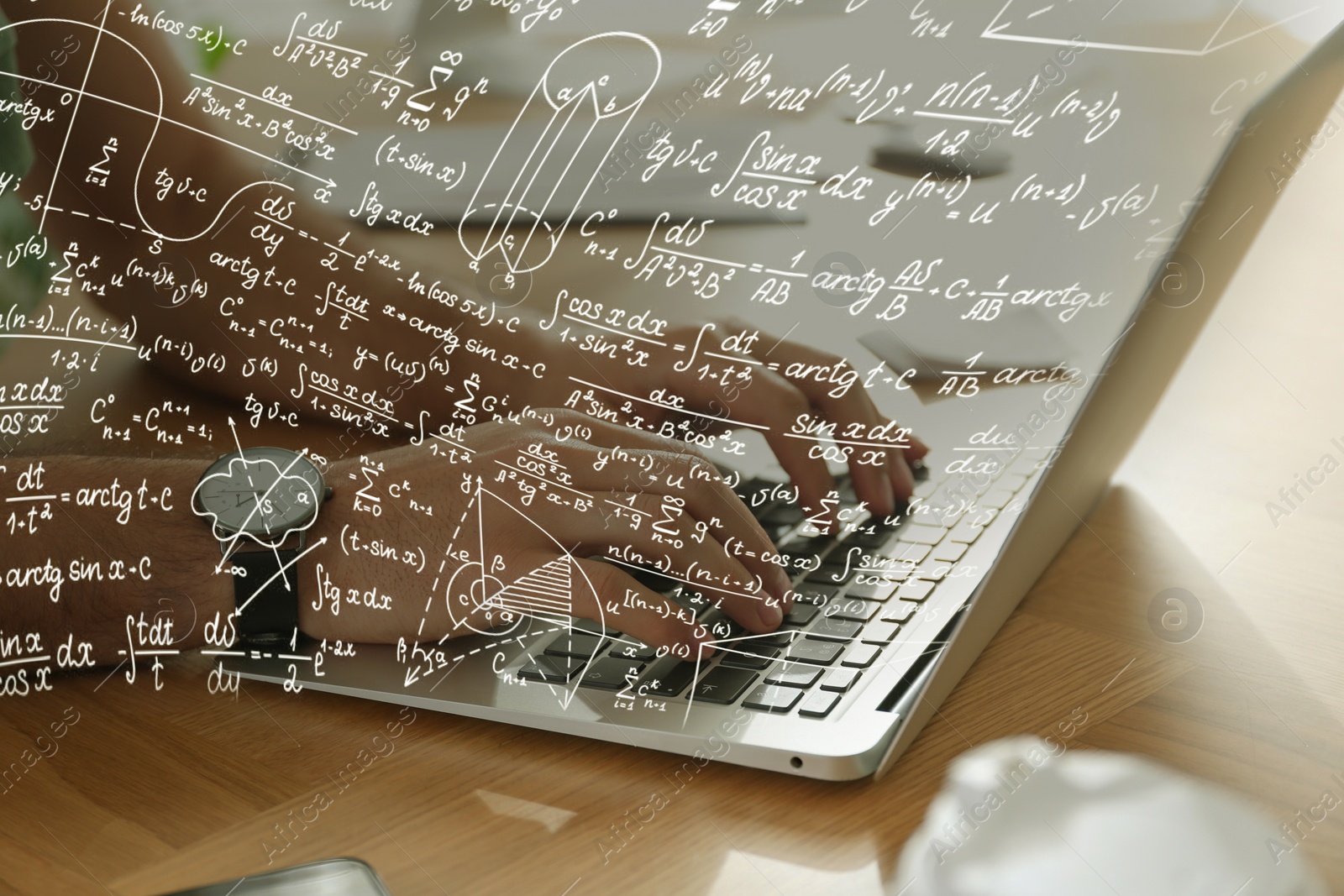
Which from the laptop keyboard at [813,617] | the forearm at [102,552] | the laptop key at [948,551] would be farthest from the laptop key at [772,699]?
the forearm at [102,552]

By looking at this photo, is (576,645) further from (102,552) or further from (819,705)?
(102,552)

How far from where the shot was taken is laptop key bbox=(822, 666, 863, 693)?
0.32 metres

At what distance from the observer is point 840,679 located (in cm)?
33

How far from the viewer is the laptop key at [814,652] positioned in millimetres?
342

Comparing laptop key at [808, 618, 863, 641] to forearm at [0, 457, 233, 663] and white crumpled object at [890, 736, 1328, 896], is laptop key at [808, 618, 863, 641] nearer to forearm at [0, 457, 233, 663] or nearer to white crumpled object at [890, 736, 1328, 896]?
white crumpled object at [890, 736, 1328, 896]

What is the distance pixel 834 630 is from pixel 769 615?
3 centimetres

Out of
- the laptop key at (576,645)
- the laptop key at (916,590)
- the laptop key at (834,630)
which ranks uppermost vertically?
the laptop key at (916,590)

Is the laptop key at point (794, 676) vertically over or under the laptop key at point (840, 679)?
under

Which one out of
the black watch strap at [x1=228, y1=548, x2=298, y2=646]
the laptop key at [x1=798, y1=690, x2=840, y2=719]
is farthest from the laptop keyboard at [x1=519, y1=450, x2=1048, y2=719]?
the black watch strap at [x1=228, y1=548, x2=298, y2=646]

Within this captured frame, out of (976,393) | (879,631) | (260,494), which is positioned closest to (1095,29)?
(976,393)

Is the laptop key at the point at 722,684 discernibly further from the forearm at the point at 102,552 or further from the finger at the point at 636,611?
the forearm at the point at 102,552

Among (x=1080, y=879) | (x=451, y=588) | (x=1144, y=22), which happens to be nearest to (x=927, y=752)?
(x=1080, y=879)

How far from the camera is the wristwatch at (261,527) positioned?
380 mm

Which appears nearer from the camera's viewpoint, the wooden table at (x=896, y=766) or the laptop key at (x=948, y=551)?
the wooden table at (x=896, y=766)
